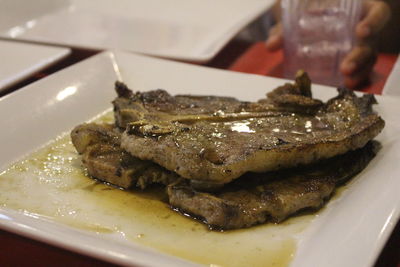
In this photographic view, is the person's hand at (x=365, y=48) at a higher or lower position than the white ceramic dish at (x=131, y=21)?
lower

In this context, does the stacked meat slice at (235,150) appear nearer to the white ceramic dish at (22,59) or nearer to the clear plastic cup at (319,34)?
the white ceramic dish at (22,59)

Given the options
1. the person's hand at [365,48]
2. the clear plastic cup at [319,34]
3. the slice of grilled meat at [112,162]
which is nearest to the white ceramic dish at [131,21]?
the clear plastic cup at [319,34]

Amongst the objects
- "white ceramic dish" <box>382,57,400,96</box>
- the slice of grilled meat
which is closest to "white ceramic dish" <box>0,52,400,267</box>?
"white ceramic dish" <box>382,57,400,96</box>

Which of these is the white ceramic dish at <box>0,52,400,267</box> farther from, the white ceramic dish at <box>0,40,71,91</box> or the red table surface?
the red table surface

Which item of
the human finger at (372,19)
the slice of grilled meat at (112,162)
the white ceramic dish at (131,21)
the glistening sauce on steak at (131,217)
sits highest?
the white ceramic dish at (131,21)

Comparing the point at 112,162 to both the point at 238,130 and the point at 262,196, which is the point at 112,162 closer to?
the point at 238,130

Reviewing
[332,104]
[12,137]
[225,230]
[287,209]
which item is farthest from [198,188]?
[12,137]
